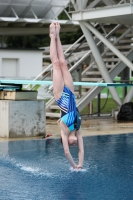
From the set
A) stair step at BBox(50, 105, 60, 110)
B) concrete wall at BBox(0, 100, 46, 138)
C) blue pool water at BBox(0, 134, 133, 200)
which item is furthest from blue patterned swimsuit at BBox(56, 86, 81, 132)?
stair step at BBox(50, 105, 60, 110)

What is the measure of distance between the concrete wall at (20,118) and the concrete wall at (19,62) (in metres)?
19.4

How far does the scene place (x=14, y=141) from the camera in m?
14.4

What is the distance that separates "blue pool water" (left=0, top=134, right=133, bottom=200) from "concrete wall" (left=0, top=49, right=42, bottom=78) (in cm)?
2104

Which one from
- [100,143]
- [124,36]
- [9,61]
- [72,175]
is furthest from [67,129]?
[9,61]

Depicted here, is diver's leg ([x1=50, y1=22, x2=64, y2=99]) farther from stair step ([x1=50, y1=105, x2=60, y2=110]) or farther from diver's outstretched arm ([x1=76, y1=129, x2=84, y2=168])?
stair step ([x1=50, y1=105, x2=60, y2=110])

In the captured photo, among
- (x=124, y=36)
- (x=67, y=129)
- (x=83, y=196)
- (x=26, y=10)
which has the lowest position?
(x=83, y=196)

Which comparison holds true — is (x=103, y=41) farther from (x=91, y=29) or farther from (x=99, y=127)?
(x=99, y=127)

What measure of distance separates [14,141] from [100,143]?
7.32 ft

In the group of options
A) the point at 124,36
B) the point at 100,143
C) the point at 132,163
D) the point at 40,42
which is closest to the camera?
the point at 132,163

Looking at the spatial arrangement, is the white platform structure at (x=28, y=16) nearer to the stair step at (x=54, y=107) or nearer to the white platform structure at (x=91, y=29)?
the white platform structure at (x=91, y=29)

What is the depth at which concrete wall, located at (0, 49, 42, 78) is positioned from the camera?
34781 mm

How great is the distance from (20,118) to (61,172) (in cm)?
536

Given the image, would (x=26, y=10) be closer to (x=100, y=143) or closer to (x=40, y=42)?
(x=100, y=143)

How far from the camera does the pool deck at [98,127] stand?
16422mm
